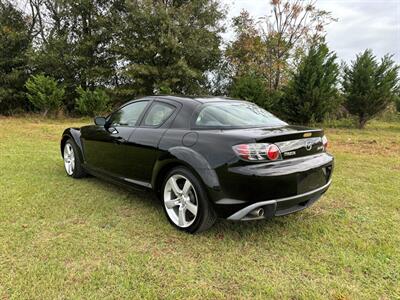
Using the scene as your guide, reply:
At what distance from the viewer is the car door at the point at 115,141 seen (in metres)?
3.56

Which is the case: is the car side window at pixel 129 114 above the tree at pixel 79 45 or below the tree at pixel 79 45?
below

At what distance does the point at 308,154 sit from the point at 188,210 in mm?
1255

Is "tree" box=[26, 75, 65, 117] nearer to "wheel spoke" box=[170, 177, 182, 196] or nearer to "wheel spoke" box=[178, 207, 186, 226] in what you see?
"wheel spoke" box=[170, 177, 182, 196]

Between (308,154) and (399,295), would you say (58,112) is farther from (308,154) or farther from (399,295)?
(399,295)

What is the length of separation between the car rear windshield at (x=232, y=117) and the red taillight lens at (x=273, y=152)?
19.2 inches

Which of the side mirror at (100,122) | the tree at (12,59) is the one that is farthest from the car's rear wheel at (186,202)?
the tree at (12,59)

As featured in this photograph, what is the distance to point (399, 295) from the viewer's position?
205 centimetres

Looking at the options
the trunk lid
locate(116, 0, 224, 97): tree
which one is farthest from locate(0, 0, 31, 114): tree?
the trunk lid

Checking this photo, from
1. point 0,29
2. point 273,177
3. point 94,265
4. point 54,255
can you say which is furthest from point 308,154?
point 0,29

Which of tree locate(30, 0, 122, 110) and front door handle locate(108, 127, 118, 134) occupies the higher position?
tree locate(30, 0, 122, 110)

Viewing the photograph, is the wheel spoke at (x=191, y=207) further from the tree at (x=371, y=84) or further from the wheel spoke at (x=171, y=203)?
the tree at (x=371, y=84)

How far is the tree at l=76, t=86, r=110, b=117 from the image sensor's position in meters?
14.0

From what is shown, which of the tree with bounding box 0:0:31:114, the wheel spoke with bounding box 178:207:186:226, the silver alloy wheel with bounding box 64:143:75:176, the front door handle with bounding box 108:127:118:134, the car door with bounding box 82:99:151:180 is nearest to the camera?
the wheel spoke with bounding box 178:207:186:226

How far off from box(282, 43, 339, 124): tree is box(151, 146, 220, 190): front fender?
34.8 feet
